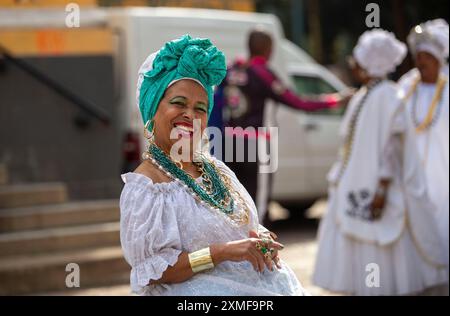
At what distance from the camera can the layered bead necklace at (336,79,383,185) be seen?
23.8 ft

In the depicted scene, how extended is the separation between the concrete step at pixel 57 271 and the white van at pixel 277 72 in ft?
5.90

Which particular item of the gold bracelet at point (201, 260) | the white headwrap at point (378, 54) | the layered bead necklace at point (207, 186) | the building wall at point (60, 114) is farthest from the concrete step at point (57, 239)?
the gold bracelet at point (201, 260)

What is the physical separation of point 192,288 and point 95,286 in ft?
16.5

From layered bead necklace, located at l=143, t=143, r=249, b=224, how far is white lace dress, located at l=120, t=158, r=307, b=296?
0.03 metres

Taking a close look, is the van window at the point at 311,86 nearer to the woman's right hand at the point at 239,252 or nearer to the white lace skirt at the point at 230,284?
the white lace skirt at the point at 230,284

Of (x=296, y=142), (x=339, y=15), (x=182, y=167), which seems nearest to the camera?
(x=182, y=167)

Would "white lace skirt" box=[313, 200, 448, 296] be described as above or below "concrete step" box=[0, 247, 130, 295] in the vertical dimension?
above

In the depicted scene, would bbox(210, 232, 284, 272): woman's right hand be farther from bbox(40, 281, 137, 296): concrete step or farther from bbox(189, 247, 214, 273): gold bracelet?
bbox(40, 281, 137, 296): concrete step

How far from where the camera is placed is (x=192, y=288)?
3.07 meters

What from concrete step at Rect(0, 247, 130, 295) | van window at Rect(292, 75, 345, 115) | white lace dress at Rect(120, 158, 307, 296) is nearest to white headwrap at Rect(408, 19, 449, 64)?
concrete step at Rect(0, 247, 130, 295)

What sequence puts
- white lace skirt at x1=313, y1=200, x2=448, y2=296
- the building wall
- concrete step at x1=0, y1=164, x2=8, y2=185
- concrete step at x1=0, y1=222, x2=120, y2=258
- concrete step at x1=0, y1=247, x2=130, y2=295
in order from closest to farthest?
1. white lace skirt at x1=313, y1=200, x2=448, y2=296
2. concrete step at x1=0, y1=247, x2=130, y2=295
3. concrete step at x1=0, y1=222, x2=120, y2=258
4. concrete step at x1=0, y1=164, x2=8, y2=185
5. the building wall

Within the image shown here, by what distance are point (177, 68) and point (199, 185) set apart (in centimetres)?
→ 42
